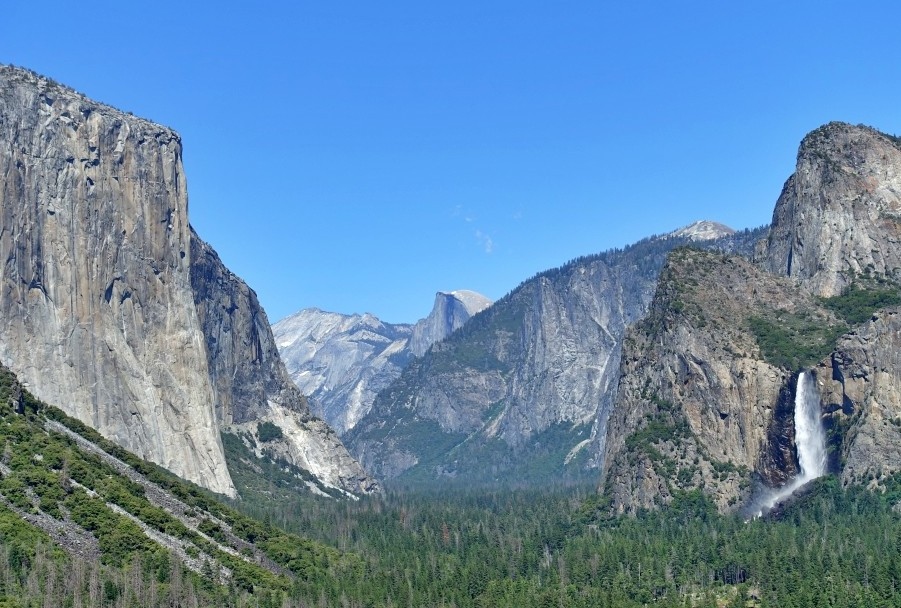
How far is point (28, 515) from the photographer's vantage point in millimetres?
184125

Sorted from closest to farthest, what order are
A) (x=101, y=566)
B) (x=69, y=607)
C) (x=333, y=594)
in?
(x=69, y=607), (x=101, y=566), (x=333, y=594)

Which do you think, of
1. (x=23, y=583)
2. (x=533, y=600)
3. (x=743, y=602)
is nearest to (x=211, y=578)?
→ (x=23, y=583)

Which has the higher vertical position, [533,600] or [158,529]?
[158,529]

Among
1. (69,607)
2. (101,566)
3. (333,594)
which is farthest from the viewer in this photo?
(333,594)

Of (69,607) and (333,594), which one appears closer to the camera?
(69,607)

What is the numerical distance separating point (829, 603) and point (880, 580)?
12643mm

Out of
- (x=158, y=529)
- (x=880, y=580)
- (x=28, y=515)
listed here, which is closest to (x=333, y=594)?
(x=158, y=529)

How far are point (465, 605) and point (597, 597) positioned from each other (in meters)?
18.6

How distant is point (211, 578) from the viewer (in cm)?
18612

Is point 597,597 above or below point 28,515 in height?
below

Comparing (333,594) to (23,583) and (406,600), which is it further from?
(23,583)

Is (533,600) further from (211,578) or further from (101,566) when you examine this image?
(101,566)

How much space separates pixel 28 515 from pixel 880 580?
112839 mm

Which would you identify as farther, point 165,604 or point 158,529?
point 158,529
